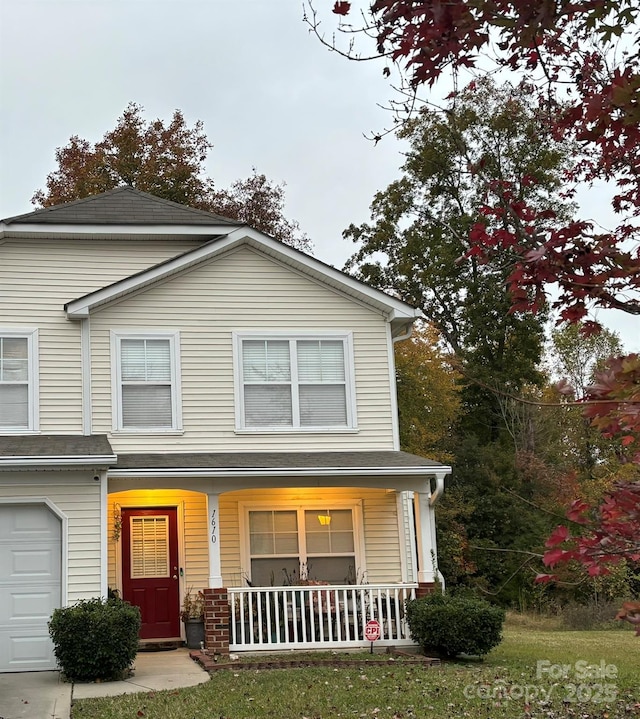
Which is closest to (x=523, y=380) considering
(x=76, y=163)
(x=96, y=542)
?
(x=76, y=163)

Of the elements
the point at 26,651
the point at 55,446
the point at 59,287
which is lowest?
the point at 26,651

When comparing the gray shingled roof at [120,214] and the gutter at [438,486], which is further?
the gray shingled roof at [120,214]

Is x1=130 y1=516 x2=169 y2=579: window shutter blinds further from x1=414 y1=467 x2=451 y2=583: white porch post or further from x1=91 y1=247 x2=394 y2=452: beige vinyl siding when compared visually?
x1=414 y1=467 x2=451 y2=583: white porch post

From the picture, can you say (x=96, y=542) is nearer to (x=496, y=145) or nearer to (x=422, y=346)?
(x=422, y=346)

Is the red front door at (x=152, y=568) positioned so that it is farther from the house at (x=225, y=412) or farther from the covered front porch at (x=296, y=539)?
the covered front porch at (x=296, y=539)

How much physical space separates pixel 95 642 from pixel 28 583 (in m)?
1.86

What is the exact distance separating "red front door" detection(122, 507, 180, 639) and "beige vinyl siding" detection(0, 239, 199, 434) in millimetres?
2003

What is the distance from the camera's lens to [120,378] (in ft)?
50.4

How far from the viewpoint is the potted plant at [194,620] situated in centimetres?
1470

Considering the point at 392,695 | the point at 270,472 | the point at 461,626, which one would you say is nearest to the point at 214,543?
the point at 270,472

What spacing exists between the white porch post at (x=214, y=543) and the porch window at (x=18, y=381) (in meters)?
3.07

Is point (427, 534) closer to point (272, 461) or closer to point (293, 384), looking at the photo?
point (272, 461)

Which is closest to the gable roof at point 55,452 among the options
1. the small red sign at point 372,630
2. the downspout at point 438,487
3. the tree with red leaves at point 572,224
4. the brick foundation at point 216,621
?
the brick foundation at point 216,621

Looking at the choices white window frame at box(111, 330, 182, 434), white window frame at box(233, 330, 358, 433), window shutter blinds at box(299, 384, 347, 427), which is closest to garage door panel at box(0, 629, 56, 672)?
white window frame at box(111, 330, 182, 434)
